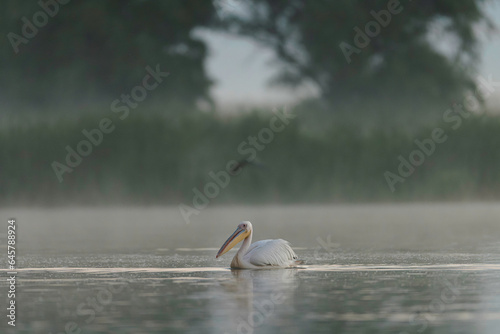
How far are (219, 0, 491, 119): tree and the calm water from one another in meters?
20.6

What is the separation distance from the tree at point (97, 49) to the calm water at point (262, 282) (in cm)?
1947

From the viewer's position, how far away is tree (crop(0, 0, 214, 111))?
37.8 metres

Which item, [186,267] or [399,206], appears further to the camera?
[399,206]

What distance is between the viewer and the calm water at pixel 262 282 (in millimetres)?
7469

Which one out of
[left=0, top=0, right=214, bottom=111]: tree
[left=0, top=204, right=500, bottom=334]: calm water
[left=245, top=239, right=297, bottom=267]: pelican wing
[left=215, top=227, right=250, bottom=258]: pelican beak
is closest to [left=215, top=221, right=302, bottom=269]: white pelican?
[left=245, top=239, right=297, bottom=267]: pelican wing

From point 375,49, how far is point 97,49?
875cm

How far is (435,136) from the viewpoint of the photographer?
30938 millimetres

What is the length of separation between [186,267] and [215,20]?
28.3 m

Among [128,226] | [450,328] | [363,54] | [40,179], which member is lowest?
[450,328]

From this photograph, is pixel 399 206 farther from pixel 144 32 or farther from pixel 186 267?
pixel 186 267

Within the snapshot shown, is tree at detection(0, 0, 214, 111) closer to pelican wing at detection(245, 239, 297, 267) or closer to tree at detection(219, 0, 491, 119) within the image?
tree at detection(219, 0, 491, 119)

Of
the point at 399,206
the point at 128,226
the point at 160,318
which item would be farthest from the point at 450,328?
the point at 399,206

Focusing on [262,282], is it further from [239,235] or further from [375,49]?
[375,49]

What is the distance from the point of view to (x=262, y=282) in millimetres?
9945
